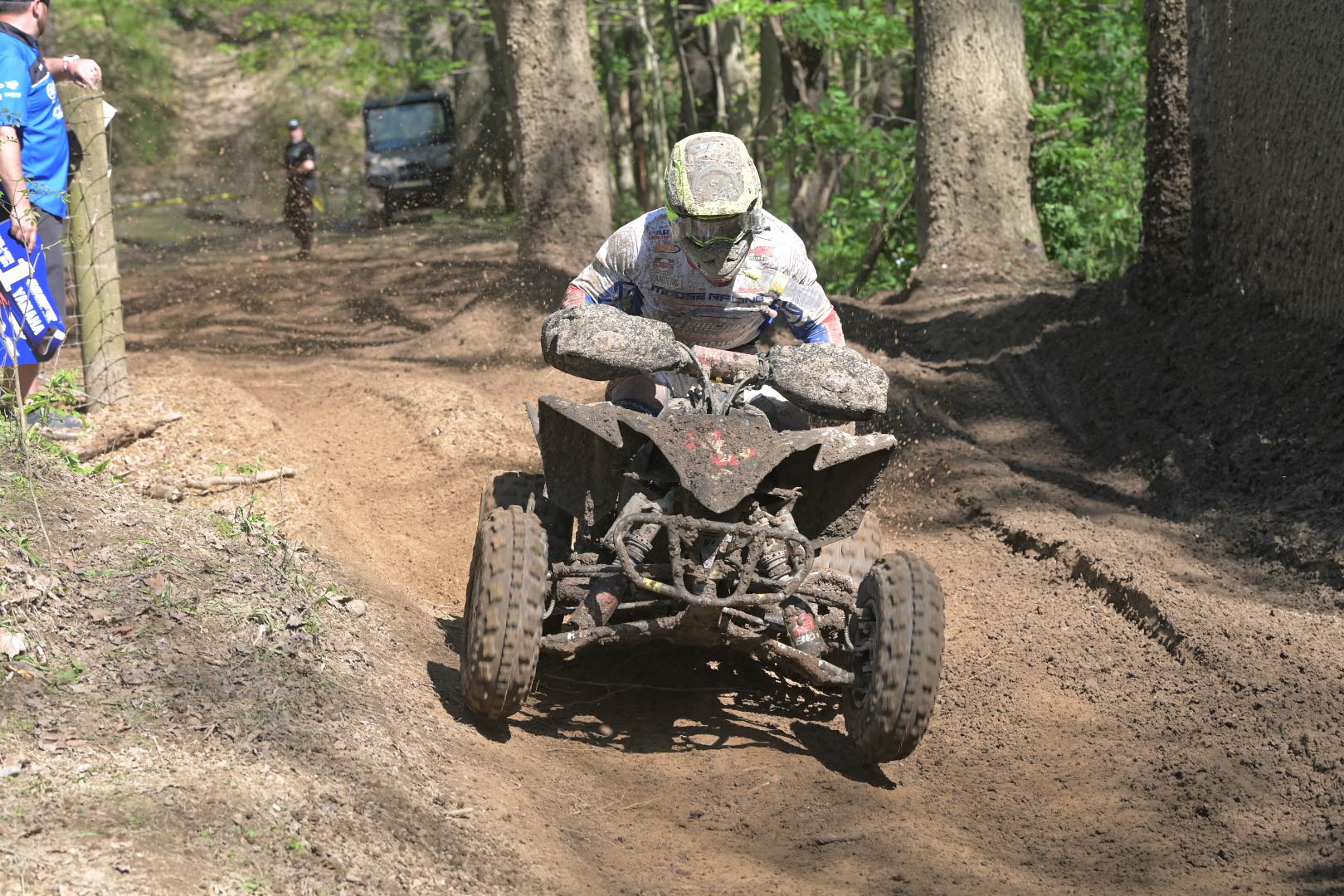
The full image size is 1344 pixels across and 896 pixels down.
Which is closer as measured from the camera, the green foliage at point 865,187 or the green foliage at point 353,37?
the green foliage at point 865,187

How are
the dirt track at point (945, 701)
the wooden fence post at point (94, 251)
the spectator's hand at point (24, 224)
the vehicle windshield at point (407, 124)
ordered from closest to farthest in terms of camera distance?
the dirt track at point (945, 701) → the spectator's hand at point (24, 224) → the wooden fence post at point (94, 251) → the vehicle windshield at point (407, 124)

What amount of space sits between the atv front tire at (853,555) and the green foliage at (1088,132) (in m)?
7.64

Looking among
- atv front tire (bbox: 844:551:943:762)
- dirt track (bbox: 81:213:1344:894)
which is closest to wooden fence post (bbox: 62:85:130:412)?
dirt track (bbox: 81:213:1344:894)

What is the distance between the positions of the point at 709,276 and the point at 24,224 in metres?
3.46

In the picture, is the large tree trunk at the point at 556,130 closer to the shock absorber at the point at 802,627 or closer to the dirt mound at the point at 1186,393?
the dirt mound at the point at 1186,393

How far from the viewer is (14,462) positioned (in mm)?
5332

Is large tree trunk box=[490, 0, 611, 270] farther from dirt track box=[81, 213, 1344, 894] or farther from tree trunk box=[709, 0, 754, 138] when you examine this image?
tree trunk box=[709, 0, 754, 138]

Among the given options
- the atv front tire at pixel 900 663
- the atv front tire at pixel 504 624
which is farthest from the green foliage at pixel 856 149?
the atv front tire at pixel 504 624

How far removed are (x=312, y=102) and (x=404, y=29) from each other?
10801 mm

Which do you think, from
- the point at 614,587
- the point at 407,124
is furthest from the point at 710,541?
the point at 407,124

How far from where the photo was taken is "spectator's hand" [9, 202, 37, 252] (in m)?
6.00

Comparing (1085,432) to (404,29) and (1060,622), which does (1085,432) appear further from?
(404,29)

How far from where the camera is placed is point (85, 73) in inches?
295

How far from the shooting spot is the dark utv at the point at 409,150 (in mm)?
25906
